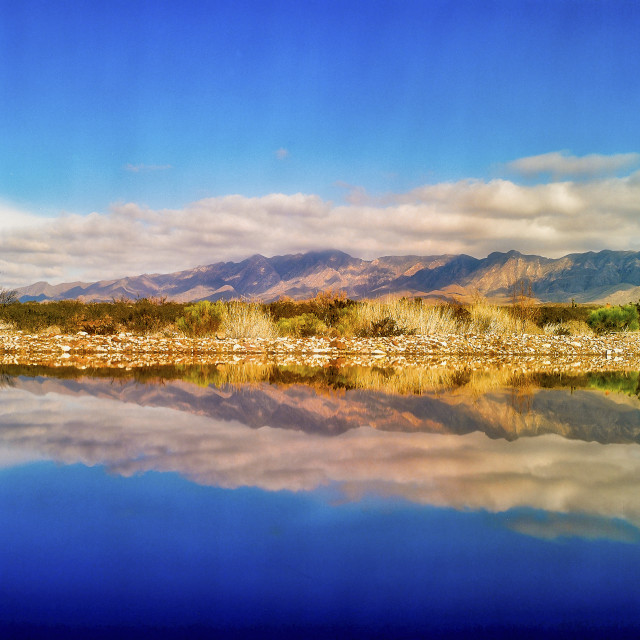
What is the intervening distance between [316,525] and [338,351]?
46.9 feet

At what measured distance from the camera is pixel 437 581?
295 cm

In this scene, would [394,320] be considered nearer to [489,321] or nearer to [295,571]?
[489,321]

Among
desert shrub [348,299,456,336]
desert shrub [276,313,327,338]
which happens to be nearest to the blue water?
desert shrub [348,299,456,336]

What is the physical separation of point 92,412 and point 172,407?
3.14 ft

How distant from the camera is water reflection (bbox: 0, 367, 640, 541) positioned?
4320 mm

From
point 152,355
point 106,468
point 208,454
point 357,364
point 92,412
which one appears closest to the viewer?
point 106,468

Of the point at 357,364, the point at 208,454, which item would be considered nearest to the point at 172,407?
the point at 208,454

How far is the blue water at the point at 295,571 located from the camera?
2.61m

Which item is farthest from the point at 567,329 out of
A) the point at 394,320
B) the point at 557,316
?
the point at 394,320

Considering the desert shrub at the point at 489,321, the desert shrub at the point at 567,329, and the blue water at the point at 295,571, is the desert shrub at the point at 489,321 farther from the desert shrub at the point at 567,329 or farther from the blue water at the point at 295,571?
the blue water at the point at 295,571

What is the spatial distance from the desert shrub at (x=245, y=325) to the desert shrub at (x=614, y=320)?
14084 mm

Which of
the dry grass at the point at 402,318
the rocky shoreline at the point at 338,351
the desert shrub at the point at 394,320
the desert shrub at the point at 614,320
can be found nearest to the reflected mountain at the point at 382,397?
the rocky shoreline at the point at 338,351

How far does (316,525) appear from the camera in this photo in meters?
3.61

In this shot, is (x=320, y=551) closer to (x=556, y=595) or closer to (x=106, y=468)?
(x=556, y=595)
